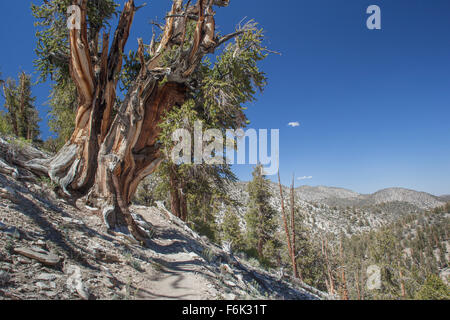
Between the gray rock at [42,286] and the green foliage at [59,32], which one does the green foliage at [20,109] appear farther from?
the gray rock at [42,286]

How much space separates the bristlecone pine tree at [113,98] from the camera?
5.98 m

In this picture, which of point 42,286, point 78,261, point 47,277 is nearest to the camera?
point 42,286

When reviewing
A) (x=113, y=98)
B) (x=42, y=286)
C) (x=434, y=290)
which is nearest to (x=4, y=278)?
(x=42, y=286)

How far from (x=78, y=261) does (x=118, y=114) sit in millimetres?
4433

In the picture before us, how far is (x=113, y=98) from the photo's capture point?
6957 mm

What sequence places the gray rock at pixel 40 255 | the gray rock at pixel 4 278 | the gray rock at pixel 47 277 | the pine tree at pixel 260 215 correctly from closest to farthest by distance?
1. the gray rock at pixel 4 278
2. the gray rock at pixel 47 277
3. the gray rock at pixel 40 255
4. the pine tree at pixel 260 215

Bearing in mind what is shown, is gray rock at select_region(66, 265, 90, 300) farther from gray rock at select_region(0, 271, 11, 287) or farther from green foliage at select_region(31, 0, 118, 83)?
green foliage at select_region(31, 0, 118, 83)

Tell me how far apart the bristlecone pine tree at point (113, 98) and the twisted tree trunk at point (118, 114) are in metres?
0.02

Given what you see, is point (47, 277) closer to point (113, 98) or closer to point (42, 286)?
point (42, 286)

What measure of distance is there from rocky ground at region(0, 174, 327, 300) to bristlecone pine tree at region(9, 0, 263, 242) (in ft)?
2.13

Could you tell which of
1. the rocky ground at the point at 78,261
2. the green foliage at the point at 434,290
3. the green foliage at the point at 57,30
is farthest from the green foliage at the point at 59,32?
the green foliage at the point at 434,290

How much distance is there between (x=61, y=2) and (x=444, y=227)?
143 metres

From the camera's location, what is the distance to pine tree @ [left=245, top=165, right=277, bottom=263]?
798 inches
